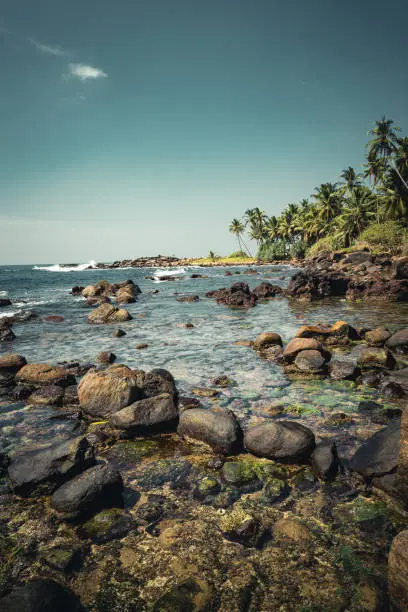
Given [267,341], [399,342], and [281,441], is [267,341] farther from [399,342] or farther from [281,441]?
[281,441]

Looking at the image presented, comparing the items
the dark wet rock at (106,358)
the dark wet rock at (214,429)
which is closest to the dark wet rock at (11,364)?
the dark wet rock at (106,358)

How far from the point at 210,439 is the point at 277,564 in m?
2.21

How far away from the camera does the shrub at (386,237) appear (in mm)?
46078

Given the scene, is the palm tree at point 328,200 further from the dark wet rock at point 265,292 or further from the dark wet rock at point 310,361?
the dark wet rock at point 310,361

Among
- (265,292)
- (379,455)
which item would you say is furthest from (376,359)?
(265,292)

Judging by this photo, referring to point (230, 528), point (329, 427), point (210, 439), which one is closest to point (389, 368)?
point (329, 427)

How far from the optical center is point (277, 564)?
10.4 ft

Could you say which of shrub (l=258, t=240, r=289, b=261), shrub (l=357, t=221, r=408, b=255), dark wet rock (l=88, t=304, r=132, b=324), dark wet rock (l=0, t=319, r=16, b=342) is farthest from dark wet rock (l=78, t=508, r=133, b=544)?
shrub (l=258, t=240, r=289, b=261)

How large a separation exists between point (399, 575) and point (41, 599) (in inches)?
114

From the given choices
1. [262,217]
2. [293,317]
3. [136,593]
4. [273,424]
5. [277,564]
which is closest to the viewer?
[136,593]

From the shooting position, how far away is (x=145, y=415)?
5.91 m

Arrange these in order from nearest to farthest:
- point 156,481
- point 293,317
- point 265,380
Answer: point 156,481
point 265,380
point 293,317

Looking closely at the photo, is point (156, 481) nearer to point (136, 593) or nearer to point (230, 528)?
point (230, 528)

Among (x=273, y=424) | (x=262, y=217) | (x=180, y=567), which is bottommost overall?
(x=180, y=567)
